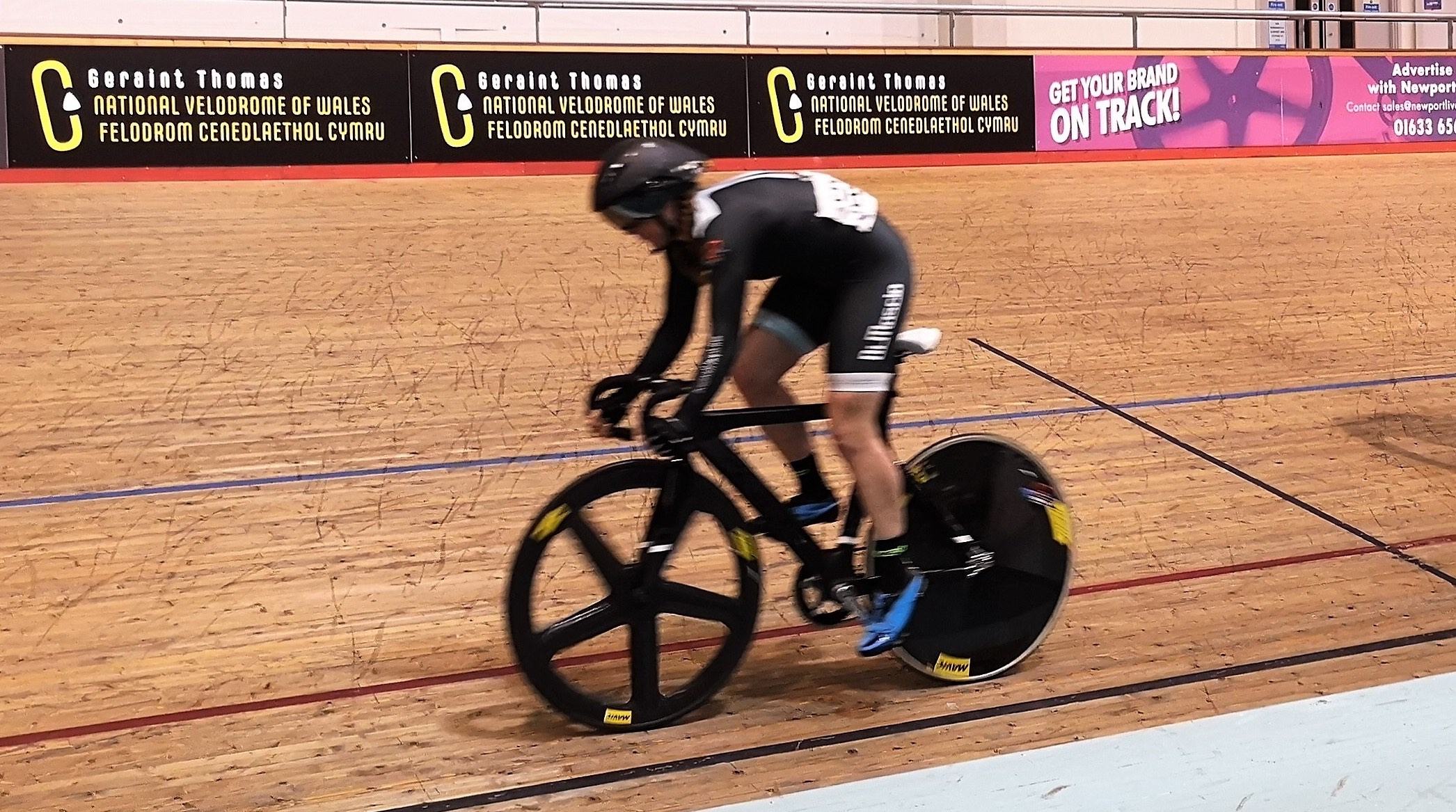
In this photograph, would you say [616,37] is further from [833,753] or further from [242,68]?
[833,753]

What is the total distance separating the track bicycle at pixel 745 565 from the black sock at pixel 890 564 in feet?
0.06

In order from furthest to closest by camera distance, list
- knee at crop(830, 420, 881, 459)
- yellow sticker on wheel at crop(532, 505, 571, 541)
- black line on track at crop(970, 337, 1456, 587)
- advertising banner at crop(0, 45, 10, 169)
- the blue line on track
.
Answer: advertising banner at crop(0, 45, 10, 169) < the blue line on track < black line on track at crop(970, 337, 1456, 587) < knee at crop(830, 420, 881, 459) < yellow sticker on wheel at crop(532, 505, 571, 541)

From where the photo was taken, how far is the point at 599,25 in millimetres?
10719

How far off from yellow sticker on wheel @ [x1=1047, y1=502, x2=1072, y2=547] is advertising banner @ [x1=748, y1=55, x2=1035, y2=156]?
5966 mm

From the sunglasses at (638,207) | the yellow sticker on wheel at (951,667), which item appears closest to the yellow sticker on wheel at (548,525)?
the sunglasses at (638,207)

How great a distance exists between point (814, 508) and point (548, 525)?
587 mm

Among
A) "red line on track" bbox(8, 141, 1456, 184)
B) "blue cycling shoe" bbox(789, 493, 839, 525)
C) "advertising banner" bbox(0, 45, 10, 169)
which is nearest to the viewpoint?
"blue cycling shoe" bbox(789, 493, 839, 525)

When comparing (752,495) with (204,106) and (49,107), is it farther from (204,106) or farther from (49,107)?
(49,107)

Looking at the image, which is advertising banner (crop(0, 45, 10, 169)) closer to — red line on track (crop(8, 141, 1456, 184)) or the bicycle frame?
red line on track (crop(8, 141, 1456, 184))

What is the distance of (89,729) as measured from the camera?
101 inches

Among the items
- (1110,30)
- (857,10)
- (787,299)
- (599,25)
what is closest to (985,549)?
(787,299)

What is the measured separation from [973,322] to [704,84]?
319 cm

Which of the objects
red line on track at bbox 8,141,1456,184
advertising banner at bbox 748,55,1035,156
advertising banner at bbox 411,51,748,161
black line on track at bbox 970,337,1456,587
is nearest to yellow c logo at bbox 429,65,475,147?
advertising banner at bbox 411,51,748,161

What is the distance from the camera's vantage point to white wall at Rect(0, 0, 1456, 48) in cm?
929
